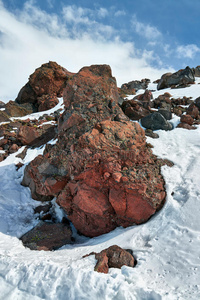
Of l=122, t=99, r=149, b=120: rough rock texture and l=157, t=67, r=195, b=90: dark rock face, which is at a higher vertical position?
l=157, t=67, r=195, b=90: dark rock face

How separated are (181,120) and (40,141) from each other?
40.1 ft

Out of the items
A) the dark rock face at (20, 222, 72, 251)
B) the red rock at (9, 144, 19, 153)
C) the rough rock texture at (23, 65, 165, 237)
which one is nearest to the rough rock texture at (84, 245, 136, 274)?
the rough rock texture at (23, 65, 165, 237)

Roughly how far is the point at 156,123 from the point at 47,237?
32.2 feet

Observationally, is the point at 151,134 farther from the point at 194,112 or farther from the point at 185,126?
the point at 194,112

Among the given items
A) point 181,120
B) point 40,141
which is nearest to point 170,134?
point 181,120

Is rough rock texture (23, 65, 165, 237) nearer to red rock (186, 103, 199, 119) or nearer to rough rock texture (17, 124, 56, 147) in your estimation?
rough rock texture (17, 124, 56, 147)

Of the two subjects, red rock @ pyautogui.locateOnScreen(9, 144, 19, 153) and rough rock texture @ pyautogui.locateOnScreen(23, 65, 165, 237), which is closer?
rough rock texture @ pyautogui.locateOnScreen(23, 65, 165, 237)

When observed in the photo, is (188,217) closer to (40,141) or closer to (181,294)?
(181,294)

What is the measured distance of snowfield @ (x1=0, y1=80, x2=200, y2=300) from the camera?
420cm

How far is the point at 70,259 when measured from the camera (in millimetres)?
5734

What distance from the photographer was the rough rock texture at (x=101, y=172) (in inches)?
Answer: 275

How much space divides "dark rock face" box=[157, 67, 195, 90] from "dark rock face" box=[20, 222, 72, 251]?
2584 centimetres

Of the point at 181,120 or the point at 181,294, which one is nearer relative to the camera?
the point at 181,294

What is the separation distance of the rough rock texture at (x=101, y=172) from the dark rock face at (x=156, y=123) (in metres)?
4.01
